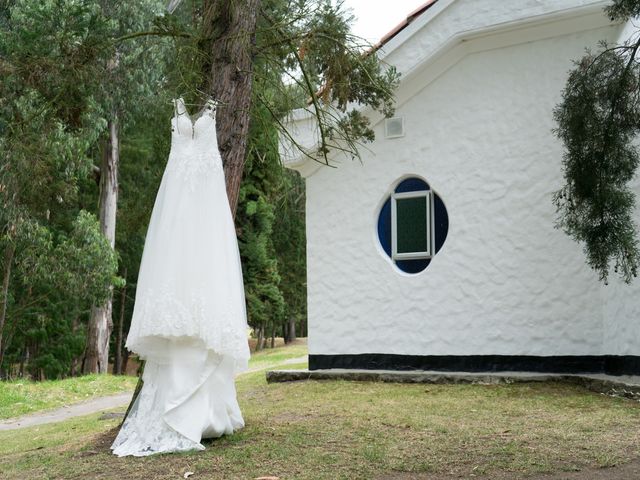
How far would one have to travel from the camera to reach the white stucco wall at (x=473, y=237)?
30.5 ft

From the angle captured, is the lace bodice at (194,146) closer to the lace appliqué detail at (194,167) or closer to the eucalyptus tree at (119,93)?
the lace appliqué detail at (194,167)

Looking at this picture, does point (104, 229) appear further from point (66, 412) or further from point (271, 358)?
point (66, 412)

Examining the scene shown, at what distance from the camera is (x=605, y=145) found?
19.8ft

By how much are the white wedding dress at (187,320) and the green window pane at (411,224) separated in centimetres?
479

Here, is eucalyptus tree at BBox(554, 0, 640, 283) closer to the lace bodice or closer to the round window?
the lace bodice

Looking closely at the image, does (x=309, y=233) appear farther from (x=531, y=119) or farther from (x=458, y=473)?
(x=458, y=473)

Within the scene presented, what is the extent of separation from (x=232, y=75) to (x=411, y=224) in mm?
4573

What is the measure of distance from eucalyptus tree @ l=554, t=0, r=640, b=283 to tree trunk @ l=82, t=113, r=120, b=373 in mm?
14817

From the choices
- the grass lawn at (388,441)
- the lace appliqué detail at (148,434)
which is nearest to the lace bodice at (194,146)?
the lace appliqué detail at (148,434)

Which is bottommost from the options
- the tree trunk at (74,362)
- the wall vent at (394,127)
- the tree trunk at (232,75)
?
the tree trunk at (74,362)

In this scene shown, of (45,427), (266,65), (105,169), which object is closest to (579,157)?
(266,65)

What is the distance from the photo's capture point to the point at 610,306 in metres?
8.73

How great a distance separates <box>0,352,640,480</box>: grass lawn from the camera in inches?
198

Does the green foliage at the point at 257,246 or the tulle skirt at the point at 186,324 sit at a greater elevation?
the green foliage at the point at 257,246
